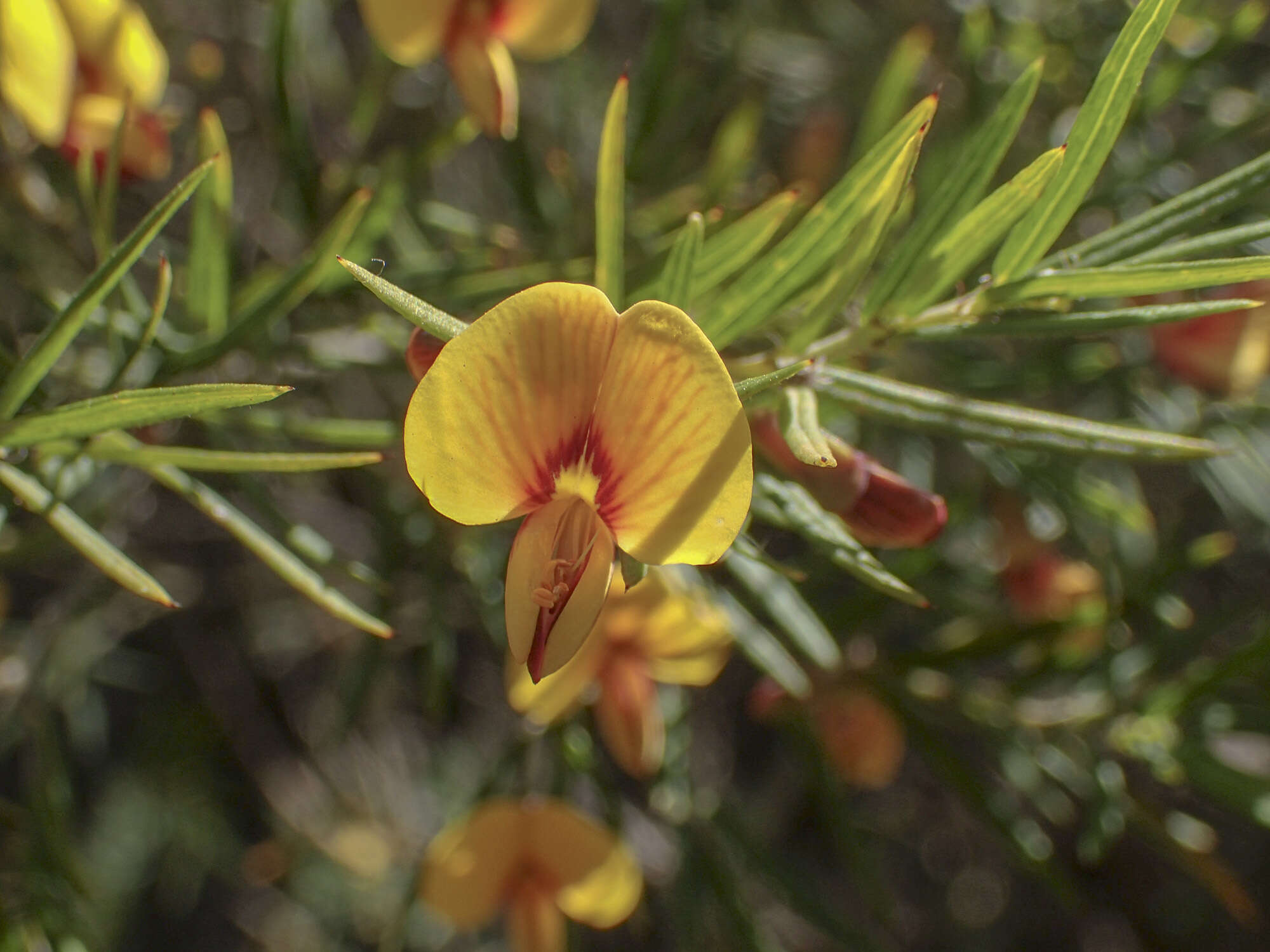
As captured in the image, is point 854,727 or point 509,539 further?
point 509,539

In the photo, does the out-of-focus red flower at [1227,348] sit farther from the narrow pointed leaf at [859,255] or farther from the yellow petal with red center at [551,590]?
the yellow petal with red center at [551,590]

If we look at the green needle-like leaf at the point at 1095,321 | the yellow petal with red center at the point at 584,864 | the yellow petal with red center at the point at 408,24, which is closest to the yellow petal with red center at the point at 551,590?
the green needle-like leaf at the point at 1095,321

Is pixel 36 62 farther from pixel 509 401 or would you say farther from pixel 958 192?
pixel 958 192

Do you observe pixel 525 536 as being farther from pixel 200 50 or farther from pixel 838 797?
pixel 200 50

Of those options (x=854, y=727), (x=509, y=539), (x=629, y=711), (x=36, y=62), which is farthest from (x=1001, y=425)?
(x=36, y=62)

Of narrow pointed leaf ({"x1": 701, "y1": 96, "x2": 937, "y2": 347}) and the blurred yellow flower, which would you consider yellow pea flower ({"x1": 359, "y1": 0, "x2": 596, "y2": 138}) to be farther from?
narrow pointed leaf ({"x1": 701, "y1": 96, "x2": 937, "y2": 347})

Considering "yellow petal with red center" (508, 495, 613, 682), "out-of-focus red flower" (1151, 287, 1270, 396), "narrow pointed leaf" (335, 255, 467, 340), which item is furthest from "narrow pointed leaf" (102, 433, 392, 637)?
"out-of-focus red flower" (1151, 287, 1270, 396)
